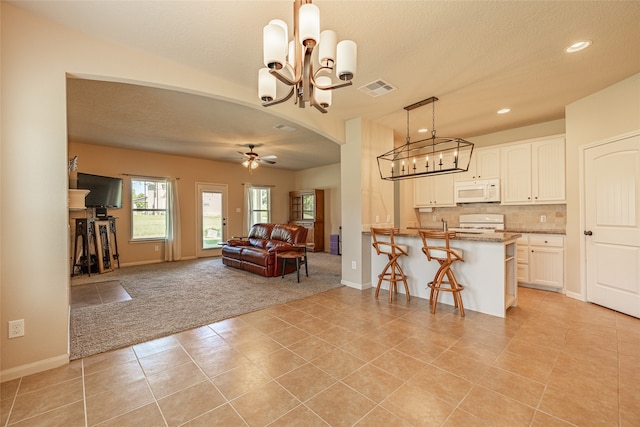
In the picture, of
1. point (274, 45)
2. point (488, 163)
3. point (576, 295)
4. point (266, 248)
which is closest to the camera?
point (274, 45)

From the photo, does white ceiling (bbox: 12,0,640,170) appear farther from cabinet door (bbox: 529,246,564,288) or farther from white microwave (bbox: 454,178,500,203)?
cabinet door (bbox: 529,246,564,288)

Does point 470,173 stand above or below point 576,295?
above

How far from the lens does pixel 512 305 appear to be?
3.52 meters

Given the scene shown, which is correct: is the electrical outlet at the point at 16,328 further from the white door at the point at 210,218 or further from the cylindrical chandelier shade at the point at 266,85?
the white door at the point at 210,218

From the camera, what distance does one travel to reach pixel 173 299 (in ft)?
12.7

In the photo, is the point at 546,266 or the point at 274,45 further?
the point at 546,266

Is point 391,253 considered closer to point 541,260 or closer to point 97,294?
point 541,260

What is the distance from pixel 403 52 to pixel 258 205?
7.05 m

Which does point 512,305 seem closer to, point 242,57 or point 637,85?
point 637,85

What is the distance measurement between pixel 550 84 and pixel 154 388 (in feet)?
16.3

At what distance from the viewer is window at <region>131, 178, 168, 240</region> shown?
671 centimetres

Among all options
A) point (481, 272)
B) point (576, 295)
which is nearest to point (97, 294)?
point (481, 272)

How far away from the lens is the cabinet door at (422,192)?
5.80 metres

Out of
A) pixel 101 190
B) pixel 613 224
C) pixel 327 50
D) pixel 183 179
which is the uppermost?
pixel 327 50
